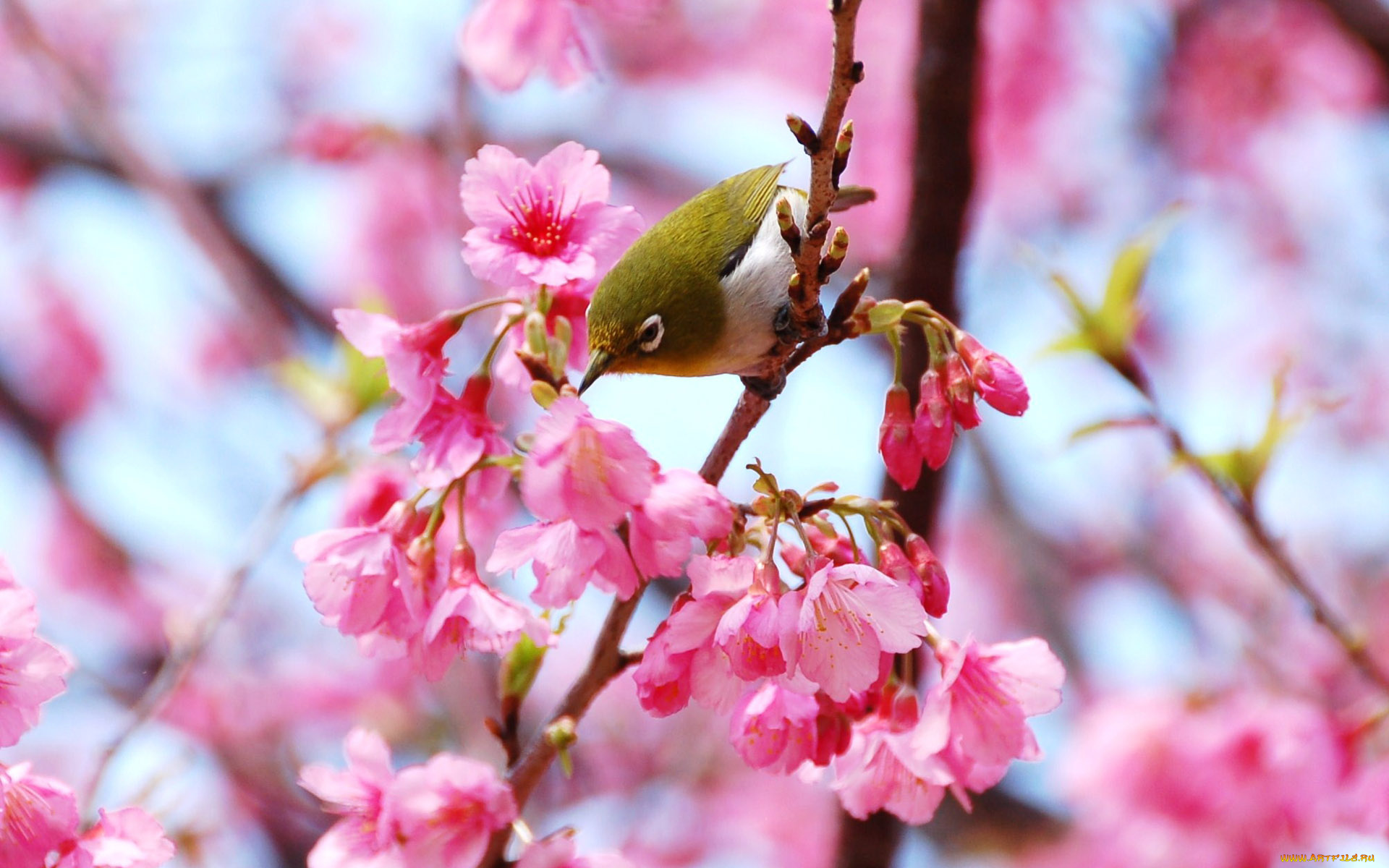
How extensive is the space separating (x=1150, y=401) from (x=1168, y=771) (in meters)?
1.24

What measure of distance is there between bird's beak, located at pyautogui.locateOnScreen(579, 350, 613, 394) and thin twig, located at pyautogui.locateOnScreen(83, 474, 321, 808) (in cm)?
78

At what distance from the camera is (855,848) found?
215 cm

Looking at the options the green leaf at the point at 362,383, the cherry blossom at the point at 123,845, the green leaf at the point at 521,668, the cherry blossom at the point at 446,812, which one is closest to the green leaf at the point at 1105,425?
the green leaf at the point at 521,668

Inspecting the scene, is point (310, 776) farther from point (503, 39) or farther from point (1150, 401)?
point (1150, 401)

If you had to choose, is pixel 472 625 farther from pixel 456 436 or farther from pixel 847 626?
pixel 847 626

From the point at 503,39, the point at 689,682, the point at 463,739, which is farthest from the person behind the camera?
the point at 463,739

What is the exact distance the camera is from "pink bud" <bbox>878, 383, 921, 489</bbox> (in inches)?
48.9

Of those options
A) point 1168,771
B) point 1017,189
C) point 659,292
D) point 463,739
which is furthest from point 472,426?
point 1017,189

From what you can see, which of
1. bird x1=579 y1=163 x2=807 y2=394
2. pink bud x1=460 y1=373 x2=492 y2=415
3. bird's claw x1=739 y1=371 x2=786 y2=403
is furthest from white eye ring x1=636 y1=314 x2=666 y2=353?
pink bud x1=460 y1=373 x2=492 y2=415

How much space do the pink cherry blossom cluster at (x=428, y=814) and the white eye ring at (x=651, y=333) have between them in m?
0.75

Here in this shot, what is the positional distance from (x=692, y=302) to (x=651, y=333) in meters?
0.08

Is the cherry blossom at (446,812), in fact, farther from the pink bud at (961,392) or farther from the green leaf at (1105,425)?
the green leaf at (1105,425)

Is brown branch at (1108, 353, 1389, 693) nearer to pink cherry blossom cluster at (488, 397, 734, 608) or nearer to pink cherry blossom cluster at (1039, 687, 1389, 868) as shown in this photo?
pink cherry blossom cluster at (1039, 687, 1389, 868)

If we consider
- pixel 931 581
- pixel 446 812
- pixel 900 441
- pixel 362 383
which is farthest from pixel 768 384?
pixel 362 383
